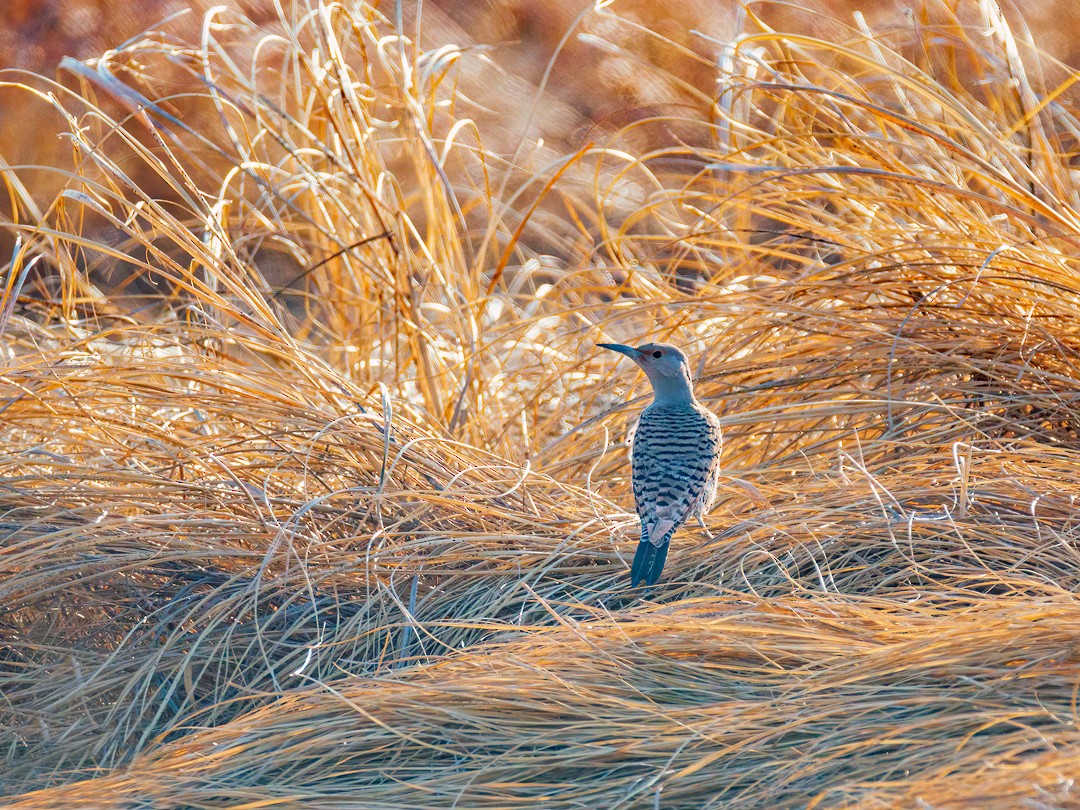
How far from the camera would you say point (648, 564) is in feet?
7.15

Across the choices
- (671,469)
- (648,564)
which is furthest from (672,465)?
(648,564)

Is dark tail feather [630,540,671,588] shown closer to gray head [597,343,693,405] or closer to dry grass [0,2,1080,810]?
dry grass [0,2,1080,810]

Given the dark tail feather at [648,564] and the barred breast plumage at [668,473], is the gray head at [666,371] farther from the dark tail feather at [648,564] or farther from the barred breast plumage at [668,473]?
the dark tail feather at [648,564]

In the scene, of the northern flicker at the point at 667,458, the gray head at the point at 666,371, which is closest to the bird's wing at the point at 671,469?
the northern flicker at the point at 667,458

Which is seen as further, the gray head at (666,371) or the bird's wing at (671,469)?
the gray head at (666,371)

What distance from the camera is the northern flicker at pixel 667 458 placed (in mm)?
2197

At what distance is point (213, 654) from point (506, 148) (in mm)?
5149

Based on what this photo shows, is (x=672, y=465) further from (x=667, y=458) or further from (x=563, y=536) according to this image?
(x=563, y=536)

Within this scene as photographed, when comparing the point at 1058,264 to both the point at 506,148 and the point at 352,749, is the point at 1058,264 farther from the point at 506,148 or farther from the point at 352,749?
the point at 506,148

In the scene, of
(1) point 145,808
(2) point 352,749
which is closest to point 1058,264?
(2) point 352,749

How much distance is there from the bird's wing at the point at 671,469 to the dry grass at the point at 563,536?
11cm

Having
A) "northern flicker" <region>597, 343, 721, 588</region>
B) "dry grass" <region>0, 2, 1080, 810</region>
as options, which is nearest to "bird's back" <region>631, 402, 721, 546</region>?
"northern flicker" <region>597, 343, 721, 588</region>

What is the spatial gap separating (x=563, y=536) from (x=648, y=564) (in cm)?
27

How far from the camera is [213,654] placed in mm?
2049
